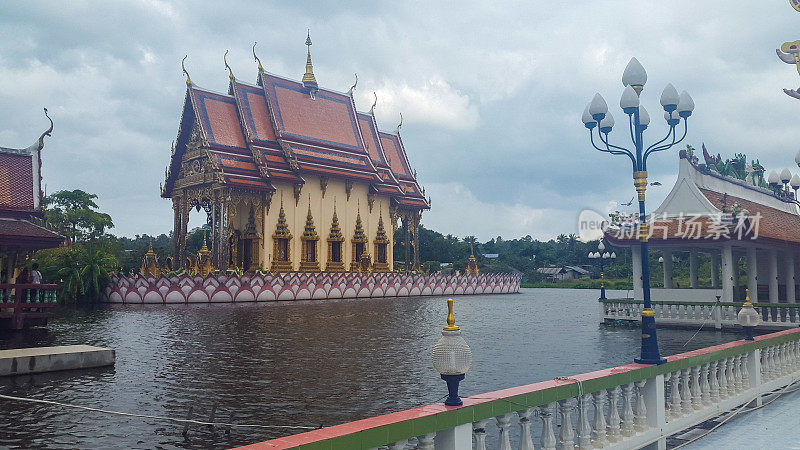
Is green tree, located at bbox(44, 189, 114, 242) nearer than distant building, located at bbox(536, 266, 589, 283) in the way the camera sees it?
Yes

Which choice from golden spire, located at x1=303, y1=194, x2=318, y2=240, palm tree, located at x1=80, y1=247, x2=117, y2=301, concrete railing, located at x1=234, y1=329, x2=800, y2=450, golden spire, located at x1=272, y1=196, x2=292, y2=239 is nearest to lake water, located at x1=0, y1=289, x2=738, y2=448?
concrete railing, located at x1=234, y1=329, x2=800, y2=450

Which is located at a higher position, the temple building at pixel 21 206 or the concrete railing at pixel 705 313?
the temple building at pixel 21 206

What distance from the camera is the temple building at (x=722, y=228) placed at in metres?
15.8

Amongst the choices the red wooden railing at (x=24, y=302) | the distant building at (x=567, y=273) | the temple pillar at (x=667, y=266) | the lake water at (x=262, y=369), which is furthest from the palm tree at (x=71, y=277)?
the distant building at (x=567, y=273)

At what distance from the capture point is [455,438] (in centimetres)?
341

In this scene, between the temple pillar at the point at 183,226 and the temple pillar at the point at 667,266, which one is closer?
the temple pillar at the point at 667,266

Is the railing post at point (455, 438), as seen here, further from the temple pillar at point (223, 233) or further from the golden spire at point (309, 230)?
the golden spire at point (309, 230)

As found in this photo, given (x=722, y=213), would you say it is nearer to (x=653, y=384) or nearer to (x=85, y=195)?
(x=653, y=384)

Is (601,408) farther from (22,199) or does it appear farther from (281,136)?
(281,136)

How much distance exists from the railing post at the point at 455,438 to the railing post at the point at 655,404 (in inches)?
94.0

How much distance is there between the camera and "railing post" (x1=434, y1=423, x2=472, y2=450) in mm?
3412

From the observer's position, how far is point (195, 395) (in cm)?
761

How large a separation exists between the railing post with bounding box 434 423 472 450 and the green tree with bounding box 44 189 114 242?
4760 centimetres

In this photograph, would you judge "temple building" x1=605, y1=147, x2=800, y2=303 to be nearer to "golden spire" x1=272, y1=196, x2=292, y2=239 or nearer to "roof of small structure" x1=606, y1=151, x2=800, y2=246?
"roof of small structure" x1=606, y1=151, x2=800, y2=246
